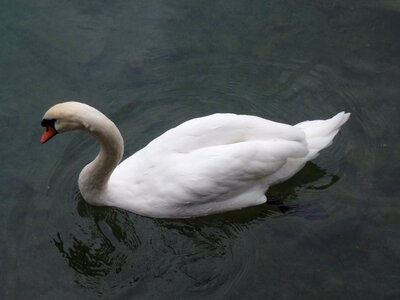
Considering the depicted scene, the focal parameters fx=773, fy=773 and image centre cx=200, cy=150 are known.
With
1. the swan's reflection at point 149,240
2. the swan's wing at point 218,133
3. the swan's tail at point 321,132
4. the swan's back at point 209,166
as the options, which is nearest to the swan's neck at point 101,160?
the swan's back at point 209,166

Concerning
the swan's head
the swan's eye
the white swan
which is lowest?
the white swan

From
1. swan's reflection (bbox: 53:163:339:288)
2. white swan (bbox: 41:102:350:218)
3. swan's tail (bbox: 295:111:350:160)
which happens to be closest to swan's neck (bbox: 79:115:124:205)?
white swan (bbox: 41:102:350:218)

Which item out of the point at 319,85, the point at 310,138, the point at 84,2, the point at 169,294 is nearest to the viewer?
the point at 169,294

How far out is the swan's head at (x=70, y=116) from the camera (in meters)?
6.29

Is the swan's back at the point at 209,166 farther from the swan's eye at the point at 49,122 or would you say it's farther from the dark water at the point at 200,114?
the swan's eye at the point at 49,122

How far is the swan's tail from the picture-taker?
730cm

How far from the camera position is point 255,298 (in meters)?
6.72

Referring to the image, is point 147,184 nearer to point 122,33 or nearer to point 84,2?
point 122,33

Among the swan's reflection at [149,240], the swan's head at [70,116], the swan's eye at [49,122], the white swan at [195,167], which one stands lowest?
the swan's reflection at [149,240]

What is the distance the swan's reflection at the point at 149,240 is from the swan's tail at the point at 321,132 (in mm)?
533

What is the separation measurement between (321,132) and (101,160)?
2129mm

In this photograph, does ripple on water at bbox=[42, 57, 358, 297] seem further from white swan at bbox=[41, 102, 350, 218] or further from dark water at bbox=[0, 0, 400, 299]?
white swan at bbox=[41, 102, 350, 218]

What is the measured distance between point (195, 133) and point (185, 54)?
213cm

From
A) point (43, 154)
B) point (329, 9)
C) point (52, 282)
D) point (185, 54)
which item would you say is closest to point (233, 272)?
point (52, 282)
